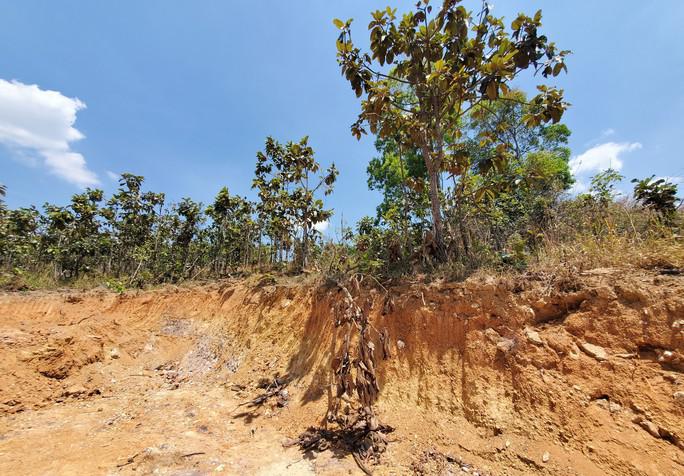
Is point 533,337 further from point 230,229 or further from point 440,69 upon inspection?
point 230,229

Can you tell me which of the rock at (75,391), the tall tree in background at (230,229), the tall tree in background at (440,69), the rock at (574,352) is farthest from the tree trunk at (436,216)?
the tall tree in background at (230,229)

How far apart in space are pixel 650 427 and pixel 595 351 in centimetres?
76

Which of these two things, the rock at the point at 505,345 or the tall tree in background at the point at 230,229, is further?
the tall tree in background at the point at 230,229

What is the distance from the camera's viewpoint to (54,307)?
9609 mm

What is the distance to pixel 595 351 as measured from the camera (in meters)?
3.37

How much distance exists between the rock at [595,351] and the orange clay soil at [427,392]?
11 millimetres

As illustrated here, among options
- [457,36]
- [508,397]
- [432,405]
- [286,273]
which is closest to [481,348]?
[508,397]

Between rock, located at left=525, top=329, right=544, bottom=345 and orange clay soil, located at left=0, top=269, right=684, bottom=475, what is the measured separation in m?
0.02

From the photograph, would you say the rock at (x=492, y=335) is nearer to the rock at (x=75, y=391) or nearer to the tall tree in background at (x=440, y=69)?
the tall tree in background at (x=440, y=69)

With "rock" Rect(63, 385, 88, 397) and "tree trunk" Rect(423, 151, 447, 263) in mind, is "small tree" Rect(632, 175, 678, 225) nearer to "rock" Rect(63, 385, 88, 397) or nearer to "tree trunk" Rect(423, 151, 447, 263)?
"tree trunk" Rect(423, 151, 447, 263)

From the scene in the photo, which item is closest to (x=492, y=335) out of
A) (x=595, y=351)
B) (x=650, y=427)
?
(x=595, y=351)

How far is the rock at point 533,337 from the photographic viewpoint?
3.69m

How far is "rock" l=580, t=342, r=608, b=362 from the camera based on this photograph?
330 cm

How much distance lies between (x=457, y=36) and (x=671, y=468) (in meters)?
6.31
